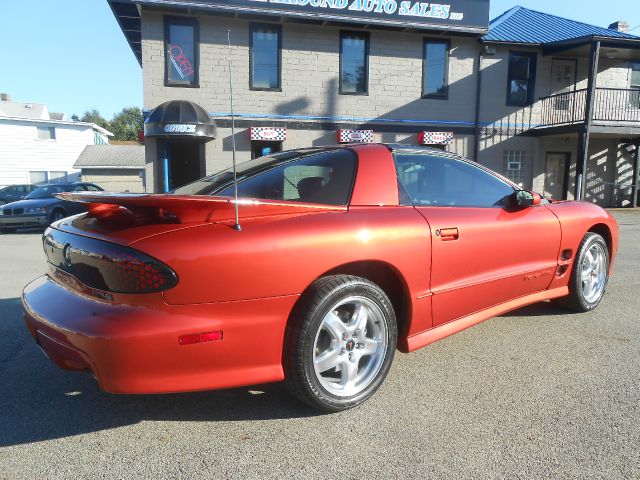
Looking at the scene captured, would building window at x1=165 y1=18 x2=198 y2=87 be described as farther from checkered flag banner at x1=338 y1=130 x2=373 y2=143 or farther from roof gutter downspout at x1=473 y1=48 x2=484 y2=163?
roof gutter downspout at x1=473 y1=48 x2=484 y2=163

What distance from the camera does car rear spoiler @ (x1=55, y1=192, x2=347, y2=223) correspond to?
2273 mm

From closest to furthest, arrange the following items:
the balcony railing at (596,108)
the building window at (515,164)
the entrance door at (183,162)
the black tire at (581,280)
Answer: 1. the black tire at (581,280)
2. the entrance door at (183,162)
3. the balcony railing at (596,108)
4. the building window at (515,164)

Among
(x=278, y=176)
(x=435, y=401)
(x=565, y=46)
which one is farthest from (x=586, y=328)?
(x=565, y=46)

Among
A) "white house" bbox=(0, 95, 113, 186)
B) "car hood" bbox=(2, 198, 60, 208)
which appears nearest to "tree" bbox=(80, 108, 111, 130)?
"white house" bbox=(0, 95, 113, 186)

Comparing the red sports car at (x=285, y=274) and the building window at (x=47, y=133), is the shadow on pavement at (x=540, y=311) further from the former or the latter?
the building window at (x=47, y=133)

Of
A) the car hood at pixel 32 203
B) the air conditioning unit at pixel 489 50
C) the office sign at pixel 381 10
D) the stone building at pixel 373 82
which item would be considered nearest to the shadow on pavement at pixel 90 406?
the stone building at pixel 373 82

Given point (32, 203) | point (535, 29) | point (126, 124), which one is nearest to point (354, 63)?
point (535, 29)

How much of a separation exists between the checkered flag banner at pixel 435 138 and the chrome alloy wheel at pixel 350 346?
12737 millimetres

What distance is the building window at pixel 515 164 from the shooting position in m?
16.2

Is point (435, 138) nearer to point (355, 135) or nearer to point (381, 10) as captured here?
point (355, 135)

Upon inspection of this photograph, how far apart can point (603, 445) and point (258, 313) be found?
1.79 meters

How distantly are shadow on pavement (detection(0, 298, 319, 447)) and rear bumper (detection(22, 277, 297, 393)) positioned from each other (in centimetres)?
37

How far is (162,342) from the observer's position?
2.13 m

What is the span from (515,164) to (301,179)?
592 inches
